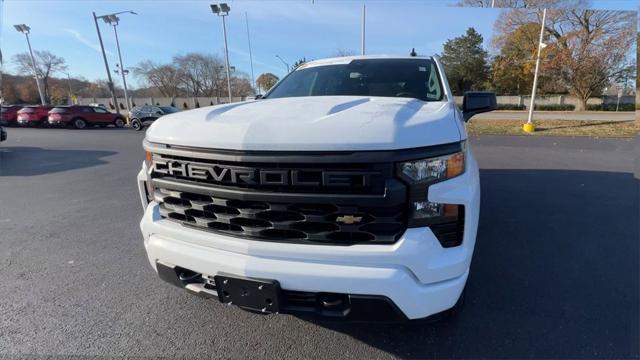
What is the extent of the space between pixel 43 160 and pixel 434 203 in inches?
453

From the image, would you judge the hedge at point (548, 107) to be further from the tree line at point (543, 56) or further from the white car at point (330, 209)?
the white car at point (330, 209)

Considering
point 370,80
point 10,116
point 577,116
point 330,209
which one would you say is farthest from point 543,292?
point 10,116

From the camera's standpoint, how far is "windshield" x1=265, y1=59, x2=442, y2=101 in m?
2.98

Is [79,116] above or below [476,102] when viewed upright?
below

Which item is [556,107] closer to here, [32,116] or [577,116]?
[577,116]

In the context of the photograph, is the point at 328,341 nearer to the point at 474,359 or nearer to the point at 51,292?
the point at 474,359

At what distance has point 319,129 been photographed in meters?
1.57

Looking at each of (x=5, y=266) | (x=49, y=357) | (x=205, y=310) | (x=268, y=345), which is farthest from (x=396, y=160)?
(x=5, y=266)

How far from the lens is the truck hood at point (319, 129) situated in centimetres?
154

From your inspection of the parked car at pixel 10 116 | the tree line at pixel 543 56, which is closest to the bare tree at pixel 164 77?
the tree line at pixel 543 56

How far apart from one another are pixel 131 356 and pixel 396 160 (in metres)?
1.94

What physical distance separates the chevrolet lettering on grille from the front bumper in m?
0.30

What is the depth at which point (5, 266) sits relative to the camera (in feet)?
10.7

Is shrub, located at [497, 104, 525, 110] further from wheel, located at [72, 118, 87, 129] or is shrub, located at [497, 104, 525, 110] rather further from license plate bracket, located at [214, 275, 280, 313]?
license plate bracket, located at [214, 275, 280, 313]
